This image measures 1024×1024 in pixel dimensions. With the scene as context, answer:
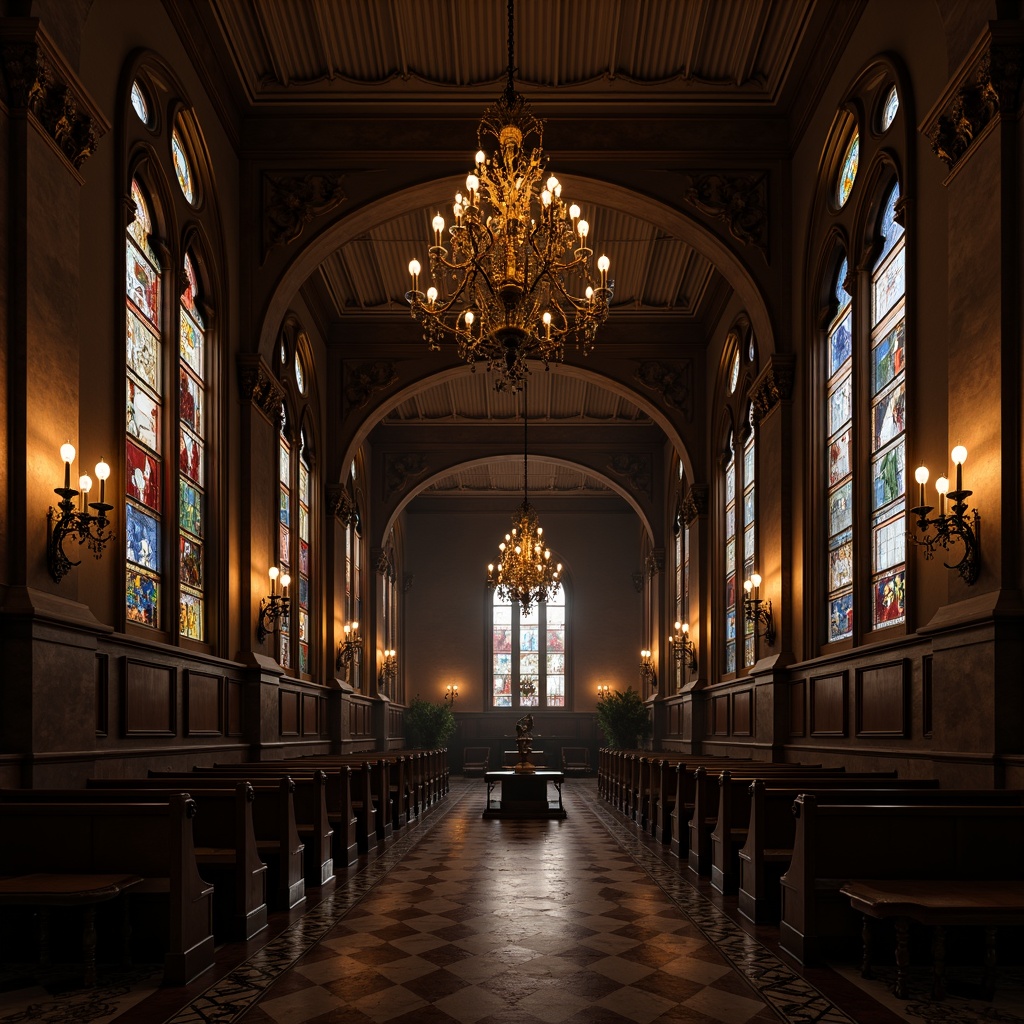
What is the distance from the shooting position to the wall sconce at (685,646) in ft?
70.7

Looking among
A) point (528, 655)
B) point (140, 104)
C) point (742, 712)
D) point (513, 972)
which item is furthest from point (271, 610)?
point (528, 655)

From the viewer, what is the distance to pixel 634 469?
26.8 m

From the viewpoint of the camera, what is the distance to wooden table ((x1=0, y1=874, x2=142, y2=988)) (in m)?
6.04

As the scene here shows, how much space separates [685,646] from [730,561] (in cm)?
276

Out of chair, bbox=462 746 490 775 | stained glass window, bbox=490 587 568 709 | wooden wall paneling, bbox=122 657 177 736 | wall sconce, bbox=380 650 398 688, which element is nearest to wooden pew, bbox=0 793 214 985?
wooden wall paneling, bbox=122 657 177 736

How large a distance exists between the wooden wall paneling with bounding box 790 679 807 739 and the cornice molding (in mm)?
9420

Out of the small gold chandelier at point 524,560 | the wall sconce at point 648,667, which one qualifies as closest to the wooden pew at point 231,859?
→ the small gold chandelier at point 524,560

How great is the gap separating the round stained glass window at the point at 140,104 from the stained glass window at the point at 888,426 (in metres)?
7.25

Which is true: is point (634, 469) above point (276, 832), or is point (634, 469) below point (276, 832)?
above

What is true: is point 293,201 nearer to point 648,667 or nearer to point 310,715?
point 310,715

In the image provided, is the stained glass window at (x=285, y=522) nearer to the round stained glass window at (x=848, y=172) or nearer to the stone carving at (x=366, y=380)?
the stone carving at (x=366, y=380)

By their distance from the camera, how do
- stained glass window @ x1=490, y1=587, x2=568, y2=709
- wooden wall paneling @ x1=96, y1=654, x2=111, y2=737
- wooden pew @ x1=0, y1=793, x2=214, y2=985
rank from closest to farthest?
wooden pew @ x1=0, y1=793, x2=214, y2=985 → wooden wall paneling @ x1=96, y1=654, x2=111, y2=737 → stained glass window @ x1=490, y1=587, x2=568, y2=709

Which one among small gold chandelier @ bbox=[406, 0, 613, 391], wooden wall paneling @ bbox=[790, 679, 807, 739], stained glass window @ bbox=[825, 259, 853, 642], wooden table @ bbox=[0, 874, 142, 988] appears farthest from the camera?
wooden wall paneling @ bbox=[790, 679, 807, 739]

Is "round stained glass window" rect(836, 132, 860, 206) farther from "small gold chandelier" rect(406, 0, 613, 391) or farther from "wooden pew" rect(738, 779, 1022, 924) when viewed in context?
"wooden pew" rect(738, 779, 1022, 924)
